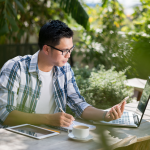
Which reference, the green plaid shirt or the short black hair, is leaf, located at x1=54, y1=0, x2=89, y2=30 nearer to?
the green plaid shirt

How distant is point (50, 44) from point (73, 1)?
2.32 m

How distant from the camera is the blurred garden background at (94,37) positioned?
369 centimetres

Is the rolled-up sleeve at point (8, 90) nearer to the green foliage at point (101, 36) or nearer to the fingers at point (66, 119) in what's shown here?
the fingers at point (66, 119)

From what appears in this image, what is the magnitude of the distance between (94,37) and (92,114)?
485 centimetres

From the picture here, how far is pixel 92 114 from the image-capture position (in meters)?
1.95

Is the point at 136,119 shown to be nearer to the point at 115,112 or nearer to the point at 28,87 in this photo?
the point at 115,112

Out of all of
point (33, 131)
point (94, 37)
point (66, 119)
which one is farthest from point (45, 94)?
point (94, 37)

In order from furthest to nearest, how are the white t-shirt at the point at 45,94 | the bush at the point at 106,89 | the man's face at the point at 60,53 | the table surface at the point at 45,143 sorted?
the bush at the point at 106,89 → the white t-shirt at the point at 45,94 → the man's face at the point at 60,53 → the table surface at the point at 45,143

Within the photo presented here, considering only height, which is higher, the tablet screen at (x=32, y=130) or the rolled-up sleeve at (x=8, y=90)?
the rolled-up sleeve at (x=8, y=90)

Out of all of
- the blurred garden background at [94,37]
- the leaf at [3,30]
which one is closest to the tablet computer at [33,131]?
the blurred garden background at [94,37]

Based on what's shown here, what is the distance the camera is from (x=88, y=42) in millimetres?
6801

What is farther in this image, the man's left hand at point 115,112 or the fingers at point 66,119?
the man's left hand at point 115,112

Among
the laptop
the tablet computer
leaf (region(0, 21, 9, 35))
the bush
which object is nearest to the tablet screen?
the tablet computer

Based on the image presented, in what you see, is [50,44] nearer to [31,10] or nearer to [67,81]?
[67,81]
